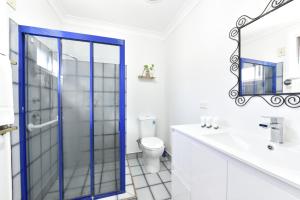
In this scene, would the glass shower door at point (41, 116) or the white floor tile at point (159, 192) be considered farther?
the white floor tile at point (159, 192)

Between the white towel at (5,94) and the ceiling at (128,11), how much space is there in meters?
1.46

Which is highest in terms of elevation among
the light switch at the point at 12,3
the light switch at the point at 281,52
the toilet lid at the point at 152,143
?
the light switch at the point at 12,3

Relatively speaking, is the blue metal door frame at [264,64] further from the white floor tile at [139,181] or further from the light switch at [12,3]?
the light switch at [12,3]

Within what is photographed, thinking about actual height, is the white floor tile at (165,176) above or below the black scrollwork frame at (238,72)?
below

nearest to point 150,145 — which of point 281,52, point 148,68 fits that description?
point 148,68

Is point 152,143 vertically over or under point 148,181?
over

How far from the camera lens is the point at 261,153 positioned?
2.87 ft

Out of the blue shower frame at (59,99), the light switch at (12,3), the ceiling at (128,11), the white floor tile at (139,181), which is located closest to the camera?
the light switch at (12,3)

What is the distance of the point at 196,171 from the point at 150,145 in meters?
1.09

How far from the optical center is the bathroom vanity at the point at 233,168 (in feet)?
1.70

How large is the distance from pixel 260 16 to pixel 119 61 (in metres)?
1.33

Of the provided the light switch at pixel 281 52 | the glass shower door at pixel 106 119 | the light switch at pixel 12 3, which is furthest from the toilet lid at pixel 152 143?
the light switch at pixel 12 3

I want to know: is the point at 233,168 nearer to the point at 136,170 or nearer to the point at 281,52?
the point at 281,52

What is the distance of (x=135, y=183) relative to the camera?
1.77 meters
